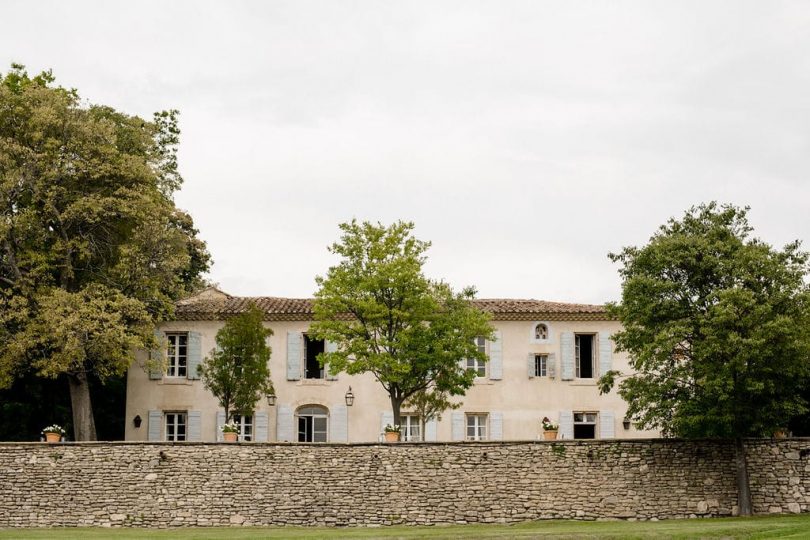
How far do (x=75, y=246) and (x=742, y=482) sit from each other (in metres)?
19.4

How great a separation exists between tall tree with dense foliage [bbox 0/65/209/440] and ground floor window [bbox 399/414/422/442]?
8055 mm

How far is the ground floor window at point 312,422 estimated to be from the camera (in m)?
34.3

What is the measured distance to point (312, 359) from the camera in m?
34.9

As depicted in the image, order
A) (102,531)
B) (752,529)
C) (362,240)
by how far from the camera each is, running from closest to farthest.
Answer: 1. (752,529)
2. (102,531)
3. (362,240)

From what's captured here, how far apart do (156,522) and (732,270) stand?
49.7 ft

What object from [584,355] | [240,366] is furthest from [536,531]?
[584,355]

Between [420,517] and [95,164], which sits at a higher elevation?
[95,164]

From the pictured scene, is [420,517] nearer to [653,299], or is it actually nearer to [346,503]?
[346,503]

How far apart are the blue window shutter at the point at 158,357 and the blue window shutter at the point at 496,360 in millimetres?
10106

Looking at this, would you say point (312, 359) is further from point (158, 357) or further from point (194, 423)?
point (158, 357)

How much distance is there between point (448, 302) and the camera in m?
31.1

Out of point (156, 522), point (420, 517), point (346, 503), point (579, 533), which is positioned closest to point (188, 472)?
point (156, 522)

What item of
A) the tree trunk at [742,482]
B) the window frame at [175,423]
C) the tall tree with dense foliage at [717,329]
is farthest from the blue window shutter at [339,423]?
the tree trunk at [742,482]

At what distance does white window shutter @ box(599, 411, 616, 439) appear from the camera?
111 ft
